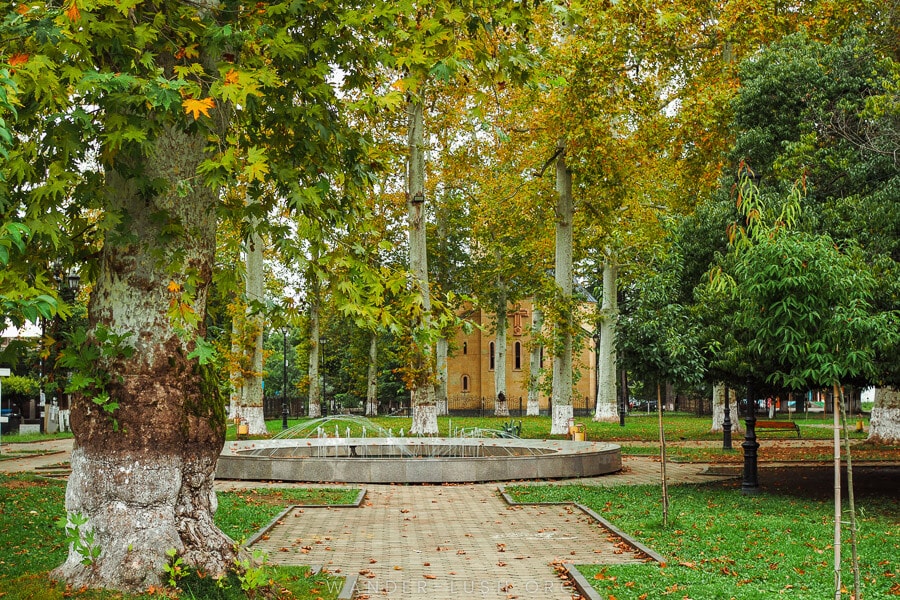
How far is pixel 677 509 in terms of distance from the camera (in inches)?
558

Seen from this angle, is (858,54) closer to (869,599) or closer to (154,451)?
(869,599)

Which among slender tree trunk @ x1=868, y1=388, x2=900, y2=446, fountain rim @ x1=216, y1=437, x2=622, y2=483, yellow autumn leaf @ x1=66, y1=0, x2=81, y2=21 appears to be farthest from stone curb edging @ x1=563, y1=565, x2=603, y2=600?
slender tree trunk @ x1=868, y1=388, x2=900, y2=446

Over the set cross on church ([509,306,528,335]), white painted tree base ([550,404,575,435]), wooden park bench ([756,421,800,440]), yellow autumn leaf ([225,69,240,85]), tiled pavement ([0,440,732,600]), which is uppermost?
cross on church ([509,306,528,335])

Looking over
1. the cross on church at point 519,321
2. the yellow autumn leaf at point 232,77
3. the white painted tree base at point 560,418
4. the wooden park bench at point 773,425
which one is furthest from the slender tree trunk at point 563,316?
the cross on church at point 519,321

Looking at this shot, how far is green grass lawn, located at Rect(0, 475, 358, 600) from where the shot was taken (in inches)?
297

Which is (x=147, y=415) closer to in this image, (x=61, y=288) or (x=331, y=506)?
(x=331, y=506)

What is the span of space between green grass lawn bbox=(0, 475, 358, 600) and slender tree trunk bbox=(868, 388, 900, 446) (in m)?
18.6

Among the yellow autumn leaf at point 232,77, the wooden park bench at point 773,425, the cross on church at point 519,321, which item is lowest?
the wooden park bench at point 773,425

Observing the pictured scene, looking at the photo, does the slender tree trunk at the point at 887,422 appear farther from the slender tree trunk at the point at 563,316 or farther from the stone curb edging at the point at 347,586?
the stone curb edging at the point at 347,586

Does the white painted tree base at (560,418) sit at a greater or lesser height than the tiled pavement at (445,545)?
greater

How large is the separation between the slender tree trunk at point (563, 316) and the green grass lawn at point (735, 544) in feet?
41.6

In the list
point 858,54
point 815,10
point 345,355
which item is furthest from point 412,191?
point 345,355

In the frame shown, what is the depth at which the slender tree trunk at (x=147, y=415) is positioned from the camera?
7.66 metres

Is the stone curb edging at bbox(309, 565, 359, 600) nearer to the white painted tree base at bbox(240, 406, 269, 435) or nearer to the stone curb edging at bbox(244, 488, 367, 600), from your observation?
the stone curb edging at bbox(244, 488, 367, 600)
